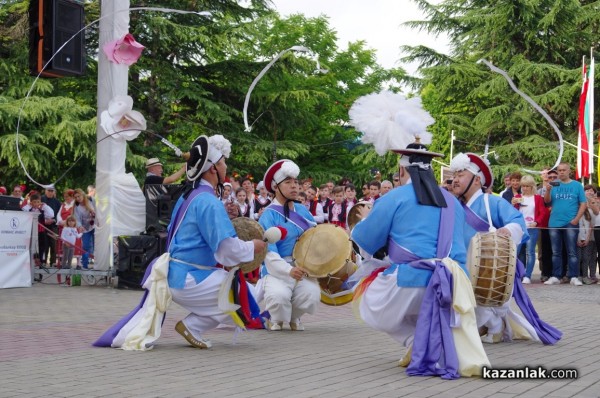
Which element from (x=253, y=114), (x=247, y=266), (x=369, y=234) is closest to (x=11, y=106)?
(x=253, y=114)

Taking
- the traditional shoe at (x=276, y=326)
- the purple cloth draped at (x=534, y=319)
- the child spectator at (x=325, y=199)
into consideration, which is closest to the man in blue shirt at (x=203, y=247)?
the traditional shoe at (x=276, y=326)

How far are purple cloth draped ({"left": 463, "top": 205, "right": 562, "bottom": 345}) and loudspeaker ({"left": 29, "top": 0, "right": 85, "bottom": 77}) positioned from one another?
6.68m

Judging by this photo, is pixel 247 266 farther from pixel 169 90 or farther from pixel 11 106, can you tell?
pixel 169 90

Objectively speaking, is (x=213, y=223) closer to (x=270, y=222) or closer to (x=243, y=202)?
(x=270, y=222)

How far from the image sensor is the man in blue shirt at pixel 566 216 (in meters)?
15.8

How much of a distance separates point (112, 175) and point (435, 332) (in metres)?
9.76

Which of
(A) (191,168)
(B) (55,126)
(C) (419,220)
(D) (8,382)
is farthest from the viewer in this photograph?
(B) (55,126)

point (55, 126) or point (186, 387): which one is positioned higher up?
point (55, 126)

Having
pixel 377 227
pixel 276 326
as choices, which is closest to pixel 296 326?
pixel 276 326

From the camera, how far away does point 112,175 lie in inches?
613

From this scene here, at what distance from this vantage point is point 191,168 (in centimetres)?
827

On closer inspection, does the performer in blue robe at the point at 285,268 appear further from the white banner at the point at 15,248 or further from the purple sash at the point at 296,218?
the white banner at the point at 15,248

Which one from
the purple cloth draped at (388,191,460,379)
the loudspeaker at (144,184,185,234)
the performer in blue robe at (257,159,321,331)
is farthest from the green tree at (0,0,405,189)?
the purple cloth draped at (388,191,460,379)

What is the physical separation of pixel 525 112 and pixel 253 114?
1146 cm
